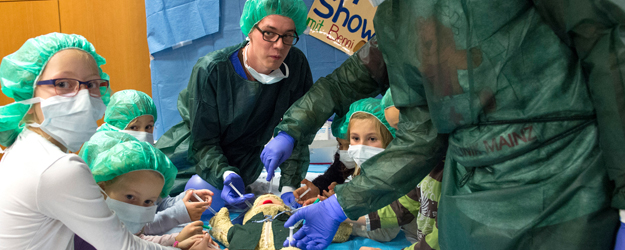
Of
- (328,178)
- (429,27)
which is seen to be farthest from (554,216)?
(328,178)

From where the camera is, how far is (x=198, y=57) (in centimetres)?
502

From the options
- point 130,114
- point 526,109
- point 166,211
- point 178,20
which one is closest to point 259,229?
point 166,211

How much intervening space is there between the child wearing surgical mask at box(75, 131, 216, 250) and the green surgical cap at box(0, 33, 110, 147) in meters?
0.45

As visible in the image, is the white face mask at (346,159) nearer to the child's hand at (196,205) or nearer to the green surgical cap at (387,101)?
the green surgical cap at (387,101)

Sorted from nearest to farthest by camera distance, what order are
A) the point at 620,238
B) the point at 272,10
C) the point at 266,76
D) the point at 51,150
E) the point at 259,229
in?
the point at 620,238 → the point at 51,150 → the point at 259,229 → the point at 272,10 → the point at 266,76

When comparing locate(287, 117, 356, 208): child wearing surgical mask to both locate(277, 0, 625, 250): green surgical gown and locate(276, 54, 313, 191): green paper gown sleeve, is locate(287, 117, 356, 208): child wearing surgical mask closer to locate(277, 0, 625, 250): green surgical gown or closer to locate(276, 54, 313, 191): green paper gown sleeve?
locate(276, 54, 313, 191): green paper gown sleeve

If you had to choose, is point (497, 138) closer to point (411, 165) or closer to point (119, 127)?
point (411, 165)

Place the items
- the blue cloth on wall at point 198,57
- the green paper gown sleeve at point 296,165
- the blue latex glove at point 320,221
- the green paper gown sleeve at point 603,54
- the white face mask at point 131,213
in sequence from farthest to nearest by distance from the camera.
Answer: the blue cloth on wall at point 198,57, the green paper gown sleeve at point 296,165, the white face mask at point 131,213, the blue latex glove at point 320,221, the green paper gown sleeve at point 603,54

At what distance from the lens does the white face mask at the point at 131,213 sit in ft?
6.36

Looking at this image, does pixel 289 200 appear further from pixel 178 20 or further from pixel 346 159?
pixel 178 20

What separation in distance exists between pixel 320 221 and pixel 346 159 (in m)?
1.39

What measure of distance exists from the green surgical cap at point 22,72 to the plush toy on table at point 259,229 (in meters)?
1.17

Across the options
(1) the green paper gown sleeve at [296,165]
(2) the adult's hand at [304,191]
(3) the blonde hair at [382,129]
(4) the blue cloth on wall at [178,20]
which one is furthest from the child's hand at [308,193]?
(4) the blue cloth on wall at [178,20]

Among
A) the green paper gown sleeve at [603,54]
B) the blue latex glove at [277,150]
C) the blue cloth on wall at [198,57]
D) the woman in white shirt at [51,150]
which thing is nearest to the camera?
the green paper gown sleeve at [603,54]
